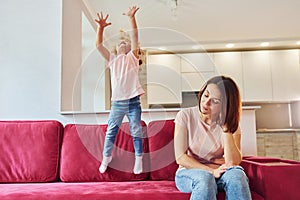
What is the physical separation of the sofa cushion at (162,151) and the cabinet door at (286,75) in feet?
10.5

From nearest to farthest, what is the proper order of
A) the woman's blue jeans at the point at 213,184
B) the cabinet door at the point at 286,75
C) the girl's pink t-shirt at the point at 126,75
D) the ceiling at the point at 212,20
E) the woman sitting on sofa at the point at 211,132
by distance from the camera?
1. the woman's blue jeans at the point at 213,184
2. the woman sitting on sofa at the point at 211,132
3. the girl's pink t-shirt at the point at 126,75
4. the ceiling at the point at 212,20
5. the cabinet door at the point at 286,75

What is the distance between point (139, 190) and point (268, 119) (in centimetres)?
381

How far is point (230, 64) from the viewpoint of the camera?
14.6 feet

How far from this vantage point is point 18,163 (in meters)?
1.69

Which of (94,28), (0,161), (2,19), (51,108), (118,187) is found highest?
(94,28)

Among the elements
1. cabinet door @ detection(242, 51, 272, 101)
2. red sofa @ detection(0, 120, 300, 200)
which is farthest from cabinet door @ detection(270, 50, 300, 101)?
red sofa @ detection(0, 120, 300, 200)

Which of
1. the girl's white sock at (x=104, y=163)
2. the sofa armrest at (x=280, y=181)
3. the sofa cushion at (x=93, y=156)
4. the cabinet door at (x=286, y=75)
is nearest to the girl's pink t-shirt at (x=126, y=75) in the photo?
the sofa cushion at (x=93, y=156)

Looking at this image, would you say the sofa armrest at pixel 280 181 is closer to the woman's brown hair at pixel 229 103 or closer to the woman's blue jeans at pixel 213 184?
the woman's blue jeans at pixel 213 184

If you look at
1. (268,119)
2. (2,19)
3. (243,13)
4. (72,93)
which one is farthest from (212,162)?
(268,119)

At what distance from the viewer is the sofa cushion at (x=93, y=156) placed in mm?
1666

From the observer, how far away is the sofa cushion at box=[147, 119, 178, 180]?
5.47 feet

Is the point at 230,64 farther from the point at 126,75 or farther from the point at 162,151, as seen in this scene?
the point at 126,75

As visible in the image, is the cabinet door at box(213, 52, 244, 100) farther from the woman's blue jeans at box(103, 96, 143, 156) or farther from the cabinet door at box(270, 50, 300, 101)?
the woman's blue jeans at box(103, 96, 143, 156)

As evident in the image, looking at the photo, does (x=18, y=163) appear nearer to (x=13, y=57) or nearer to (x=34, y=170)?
(x=34, y=170)
